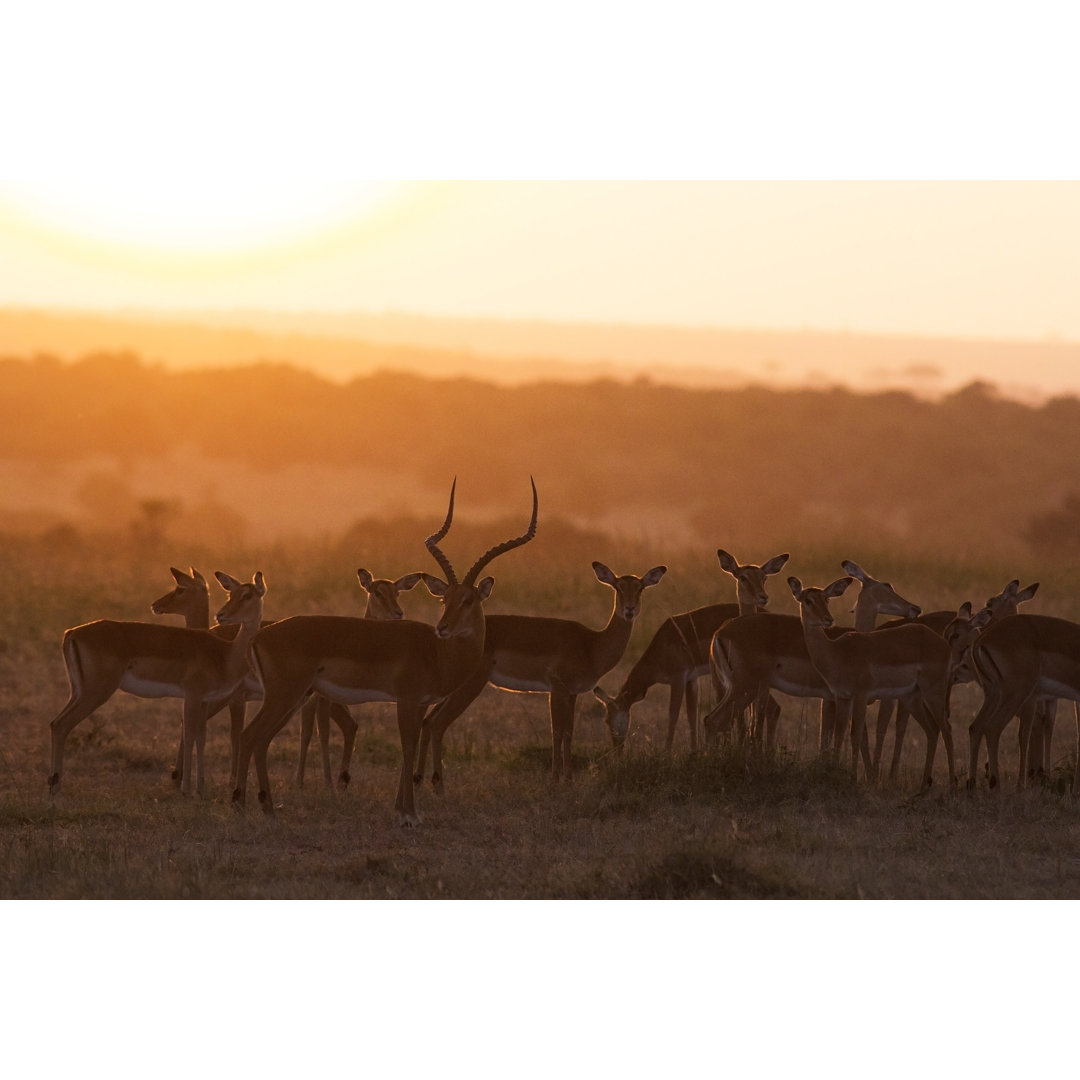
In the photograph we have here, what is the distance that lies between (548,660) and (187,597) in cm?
329

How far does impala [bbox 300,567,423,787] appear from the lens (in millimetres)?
12281

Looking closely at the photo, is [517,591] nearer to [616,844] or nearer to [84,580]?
[84,580]

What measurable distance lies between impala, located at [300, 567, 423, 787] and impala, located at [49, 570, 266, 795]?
630mm

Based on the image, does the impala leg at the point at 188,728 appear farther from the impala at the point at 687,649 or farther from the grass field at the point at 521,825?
the impala at the point at 687,649

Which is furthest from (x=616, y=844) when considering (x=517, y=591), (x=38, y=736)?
(x=517, y=591)

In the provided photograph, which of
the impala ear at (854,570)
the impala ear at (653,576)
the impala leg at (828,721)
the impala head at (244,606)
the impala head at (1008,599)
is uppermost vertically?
the impala ear at (854,570)

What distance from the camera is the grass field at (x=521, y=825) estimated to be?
8883mm

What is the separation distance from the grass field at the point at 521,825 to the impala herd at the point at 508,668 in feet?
1.31

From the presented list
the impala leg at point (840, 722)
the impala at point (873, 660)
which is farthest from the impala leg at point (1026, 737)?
the impala leg at point (840, 722)

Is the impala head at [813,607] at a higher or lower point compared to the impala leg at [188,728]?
higher

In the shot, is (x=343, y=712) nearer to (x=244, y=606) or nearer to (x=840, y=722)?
(x=244, y=606)

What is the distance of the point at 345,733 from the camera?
40.9ft

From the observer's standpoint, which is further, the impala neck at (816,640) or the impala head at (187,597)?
the impala head at (187,597)

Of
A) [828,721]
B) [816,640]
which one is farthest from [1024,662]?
[828,721]
